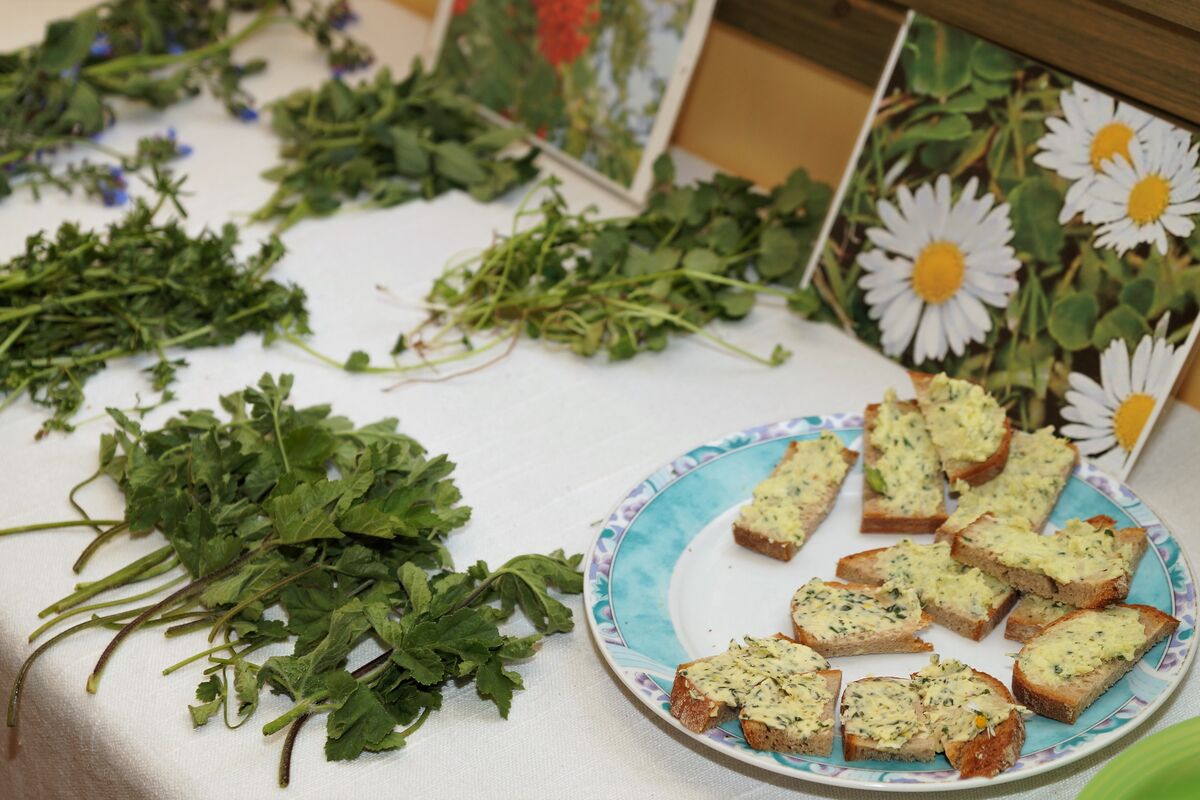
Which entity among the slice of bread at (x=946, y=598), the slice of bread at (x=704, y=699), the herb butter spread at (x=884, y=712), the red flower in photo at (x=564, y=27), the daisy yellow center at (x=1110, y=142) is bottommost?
the slice of bread at (x=704, y=699)

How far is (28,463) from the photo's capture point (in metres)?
1.20

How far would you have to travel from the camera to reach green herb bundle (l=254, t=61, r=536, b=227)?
5.40ft

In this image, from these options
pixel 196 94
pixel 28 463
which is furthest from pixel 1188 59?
pixel 196 94

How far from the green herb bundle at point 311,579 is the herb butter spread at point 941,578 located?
0.87 ft

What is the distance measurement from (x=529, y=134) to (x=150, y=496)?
2.88ft

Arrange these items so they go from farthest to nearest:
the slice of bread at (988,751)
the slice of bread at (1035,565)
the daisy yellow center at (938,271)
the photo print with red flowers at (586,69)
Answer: the photo print with red flowers at (586,69)
the daisy yellow center at (938,271)
the slice of bread at (1035,565)
the slice of bread at (988,751)

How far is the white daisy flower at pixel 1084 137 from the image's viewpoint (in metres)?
1.21

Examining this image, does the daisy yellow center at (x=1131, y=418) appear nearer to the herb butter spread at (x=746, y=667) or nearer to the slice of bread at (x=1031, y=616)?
the slice of bread at (x=1031, y=616)

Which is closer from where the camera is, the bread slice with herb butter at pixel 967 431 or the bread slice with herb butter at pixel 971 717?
the bread slice with herb butter at pixel 971 717

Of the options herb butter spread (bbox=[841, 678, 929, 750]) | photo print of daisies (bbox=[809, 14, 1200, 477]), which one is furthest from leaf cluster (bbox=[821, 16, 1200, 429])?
herb butter spread (bbox=[841, 678, 929, 750])

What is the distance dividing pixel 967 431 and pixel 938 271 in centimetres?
27

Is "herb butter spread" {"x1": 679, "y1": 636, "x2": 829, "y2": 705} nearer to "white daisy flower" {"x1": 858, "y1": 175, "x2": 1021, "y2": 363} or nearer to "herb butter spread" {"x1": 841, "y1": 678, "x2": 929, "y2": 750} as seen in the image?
"herb butter spread" {"x1": 841, "y1": 678, "x2": 929, "y2": 750}

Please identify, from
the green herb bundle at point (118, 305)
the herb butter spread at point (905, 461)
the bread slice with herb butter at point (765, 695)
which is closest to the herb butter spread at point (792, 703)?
the bread slice with herb butter at point (765, 695)

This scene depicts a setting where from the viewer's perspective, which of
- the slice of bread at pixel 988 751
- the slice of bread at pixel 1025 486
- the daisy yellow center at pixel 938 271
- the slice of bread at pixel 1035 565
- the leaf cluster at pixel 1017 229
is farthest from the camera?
the daisy yellow center at pixel 938 271
